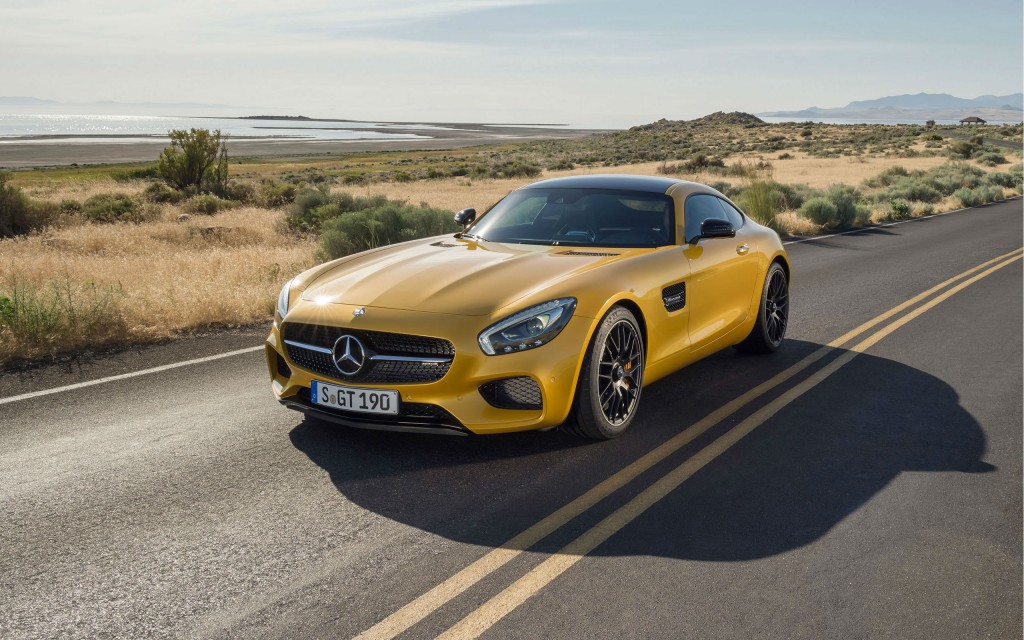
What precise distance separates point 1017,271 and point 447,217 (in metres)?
9.33

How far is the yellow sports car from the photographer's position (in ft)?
16.2

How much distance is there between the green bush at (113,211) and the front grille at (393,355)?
62.9 ft

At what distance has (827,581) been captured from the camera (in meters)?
3.76

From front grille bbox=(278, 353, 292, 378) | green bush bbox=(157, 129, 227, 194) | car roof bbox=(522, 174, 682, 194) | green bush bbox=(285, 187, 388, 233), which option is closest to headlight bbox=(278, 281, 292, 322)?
front grille bbox=(278, 353, 292, 378)

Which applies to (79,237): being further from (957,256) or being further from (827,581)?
(827,581)

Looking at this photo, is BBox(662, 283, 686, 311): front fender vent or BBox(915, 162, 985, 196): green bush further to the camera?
BBox(915, 162, 985, 196): green bush

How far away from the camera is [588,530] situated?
4.22m

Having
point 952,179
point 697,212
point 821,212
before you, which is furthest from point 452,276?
point 952,179

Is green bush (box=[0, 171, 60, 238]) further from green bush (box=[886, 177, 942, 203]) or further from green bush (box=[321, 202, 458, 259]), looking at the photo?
green bush (box=[886, 177, 942, 203])

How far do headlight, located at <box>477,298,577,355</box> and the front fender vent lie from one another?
3.48 feet

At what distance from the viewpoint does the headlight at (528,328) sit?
4.94 metres

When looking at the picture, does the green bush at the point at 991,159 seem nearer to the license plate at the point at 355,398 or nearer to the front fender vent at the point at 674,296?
the front fender vent at the point at 674,296

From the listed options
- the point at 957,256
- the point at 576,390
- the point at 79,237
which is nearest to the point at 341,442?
the point at 576,390

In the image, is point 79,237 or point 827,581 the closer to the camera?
point 827,581
